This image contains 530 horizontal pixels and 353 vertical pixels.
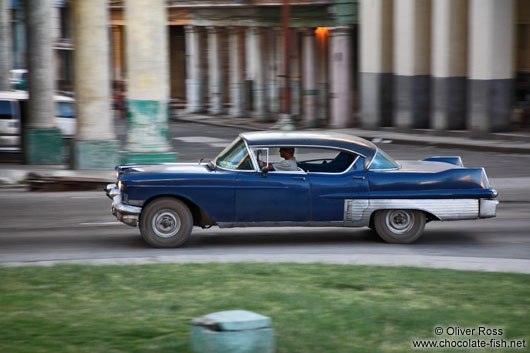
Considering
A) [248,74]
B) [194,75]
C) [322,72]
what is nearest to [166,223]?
[322,72]

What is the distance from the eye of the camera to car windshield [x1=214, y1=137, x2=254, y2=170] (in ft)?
39.1

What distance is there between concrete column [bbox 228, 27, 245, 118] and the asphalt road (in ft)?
75.4

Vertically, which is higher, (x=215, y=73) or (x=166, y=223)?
(x=215, y=73)

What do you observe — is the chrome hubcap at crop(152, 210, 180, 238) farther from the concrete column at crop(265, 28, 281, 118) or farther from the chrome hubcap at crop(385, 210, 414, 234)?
the concrete column at crop(265, 28, 281, 118)

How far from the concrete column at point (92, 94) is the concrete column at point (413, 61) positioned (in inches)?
503

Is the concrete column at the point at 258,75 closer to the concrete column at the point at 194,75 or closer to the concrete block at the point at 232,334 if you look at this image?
the concrete column at the point at 194,75

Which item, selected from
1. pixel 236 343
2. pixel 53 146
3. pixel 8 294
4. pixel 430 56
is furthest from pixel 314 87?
pixel 236 343

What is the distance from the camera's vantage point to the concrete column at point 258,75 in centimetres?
3744

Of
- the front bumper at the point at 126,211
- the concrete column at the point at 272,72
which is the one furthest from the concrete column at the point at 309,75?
the front bumper at the point at 126,211

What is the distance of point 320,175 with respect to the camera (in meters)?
11.9

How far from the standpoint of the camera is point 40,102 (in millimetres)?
22297

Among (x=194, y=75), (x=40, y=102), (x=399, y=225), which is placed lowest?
(x=399, y=225)

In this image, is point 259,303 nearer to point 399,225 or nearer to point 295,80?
point 399,225

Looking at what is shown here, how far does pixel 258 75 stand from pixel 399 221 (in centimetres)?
2622
